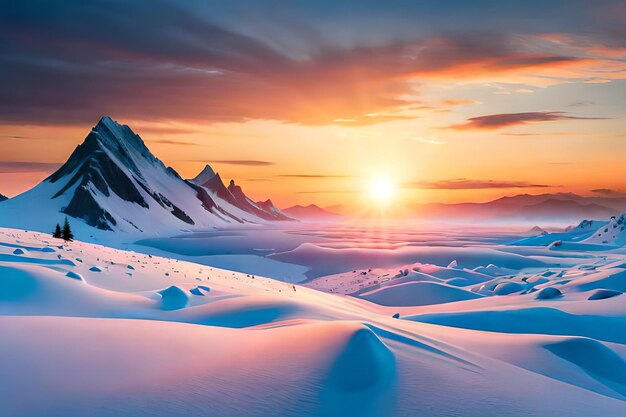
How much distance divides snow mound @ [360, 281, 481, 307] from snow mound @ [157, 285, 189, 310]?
2422 cm

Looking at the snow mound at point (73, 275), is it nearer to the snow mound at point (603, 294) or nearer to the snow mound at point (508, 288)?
the snow mound at point (603, 294)

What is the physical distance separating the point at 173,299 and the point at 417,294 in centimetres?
2642

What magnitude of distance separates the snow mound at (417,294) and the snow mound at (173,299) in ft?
79.5

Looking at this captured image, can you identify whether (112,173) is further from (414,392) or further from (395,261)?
(414,392)

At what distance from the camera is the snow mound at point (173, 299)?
14.5 meters

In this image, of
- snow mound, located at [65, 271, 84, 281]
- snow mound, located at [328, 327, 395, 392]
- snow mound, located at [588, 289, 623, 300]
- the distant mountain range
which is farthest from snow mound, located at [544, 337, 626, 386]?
the distant mountain range

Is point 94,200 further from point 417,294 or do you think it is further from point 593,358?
point 593,358

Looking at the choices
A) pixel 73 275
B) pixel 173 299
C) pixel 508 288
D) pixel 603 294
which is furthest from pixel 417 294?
pixel 73 275

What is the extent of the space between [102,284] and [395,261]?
189 feet

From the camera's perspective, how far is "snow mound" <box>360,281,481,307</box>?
3569cm

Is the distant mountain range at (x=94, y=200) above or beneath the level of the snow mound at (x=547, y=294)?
above

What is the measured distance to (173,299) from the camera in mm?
15141

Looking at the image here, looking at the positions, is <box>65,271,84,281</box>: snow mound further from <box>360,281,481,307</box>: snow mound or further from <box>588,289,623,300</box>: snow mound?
<box>588,289,623,300</box>: snow mound

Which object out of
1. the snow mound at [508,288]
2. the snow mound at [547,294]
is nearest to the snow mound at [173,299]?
the snow mound at [547,294]
